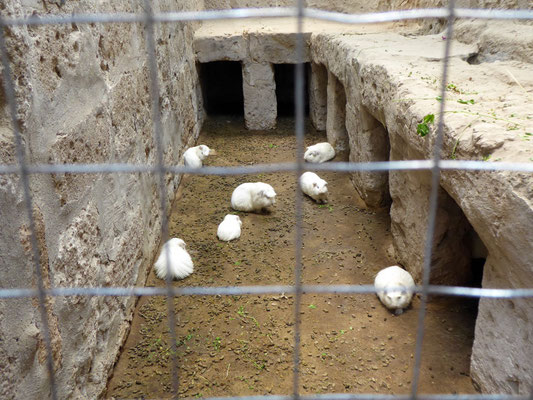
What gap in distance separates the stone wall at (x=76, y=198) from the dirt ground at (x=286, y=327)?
0.28 metres

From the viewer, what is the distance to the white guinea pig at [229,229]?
12.5 ft

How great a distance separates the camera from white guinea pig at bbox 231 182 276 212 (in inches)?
162

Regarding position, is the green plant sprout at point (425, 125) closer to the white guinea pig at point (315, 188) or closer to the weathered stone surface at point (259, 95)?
the white guinea pig at point (315, 188)

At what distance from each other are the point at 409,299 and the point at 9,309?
2.14m

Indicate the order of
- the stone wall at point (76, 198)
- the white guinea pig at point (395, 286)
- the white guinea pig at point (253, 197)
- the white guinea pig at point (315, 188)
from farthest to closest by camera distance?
the white guinea pig at point (315, 188) < the white guinea pig at point (253, 197) < the white guinea pig at point (395, 286) < the stone wall at point (76, 198)

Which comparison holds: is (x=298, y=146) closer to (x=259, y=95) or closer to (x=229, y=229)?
(x=229, y=229)

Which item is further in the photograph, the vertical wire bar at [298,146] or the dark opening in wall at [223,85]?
the dark opening in wall at [223,85]

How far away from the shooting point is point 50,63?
1.96 meters

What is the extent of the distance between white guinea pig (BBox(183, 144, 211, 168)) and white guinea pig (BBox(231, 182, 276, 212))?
822 millimetres

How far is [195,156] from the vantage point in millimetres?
4996

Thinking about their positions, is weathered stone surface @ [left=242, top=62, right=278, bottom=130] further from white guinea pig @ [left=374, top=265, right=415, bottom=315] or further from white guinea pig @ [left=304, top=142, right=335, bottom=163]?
white guinea pig @ [left=374, top=265, right=415, bottom=315]

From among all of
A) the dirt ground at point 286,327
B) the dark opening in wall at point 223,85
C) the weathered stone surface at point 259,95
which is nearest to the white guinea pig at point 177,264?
the dirt ground at point 286,327

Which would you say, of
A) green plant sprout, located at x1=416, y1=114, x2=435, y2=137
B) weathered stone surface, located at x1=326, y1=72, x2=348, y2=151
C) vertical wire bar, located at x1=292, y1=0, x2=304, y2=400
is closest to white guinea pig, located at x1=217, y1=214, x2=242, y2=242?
green plant sprout, located at x1=416, y1=114, x2=435, y2=137

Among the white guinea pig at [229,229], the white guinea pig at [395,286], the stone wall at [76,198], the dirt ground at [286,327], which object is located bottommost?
the dirt ground at [286,327]
